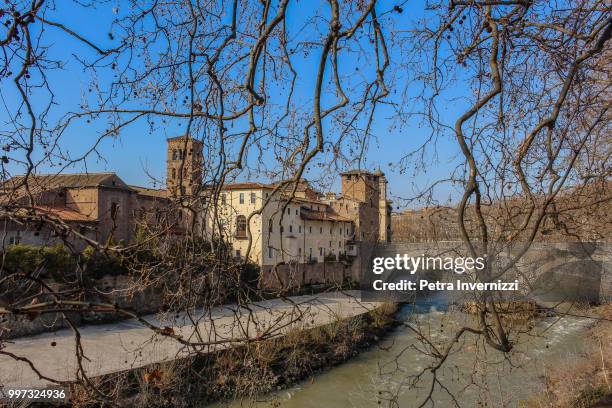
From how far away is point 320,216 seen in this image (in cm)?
2891

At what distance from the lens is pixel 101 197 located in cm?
2119

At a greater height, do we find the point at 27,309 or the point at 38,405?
the point at 27,309

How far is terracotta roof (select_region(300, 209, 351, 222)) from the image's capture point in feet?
90.8

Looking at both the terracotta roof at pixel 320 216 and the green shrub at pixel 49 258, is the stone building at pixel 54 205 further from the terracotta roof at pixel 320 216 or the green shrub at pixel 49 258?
the terracotta roof at pixel 320 216

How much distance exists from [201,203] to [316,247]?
27.1m

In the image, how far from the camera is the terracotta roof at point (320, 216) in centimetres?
2767

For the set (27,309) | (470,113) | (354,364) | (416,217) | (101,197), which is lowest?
(354,364)

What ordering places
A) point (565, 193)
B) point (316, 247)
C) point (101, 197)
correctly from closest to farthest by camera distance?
point (565, 193) → point (101, 197) → point (316, 247)

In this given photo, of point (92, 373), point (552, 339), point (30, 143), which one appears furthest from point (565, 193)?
point (552, 339)

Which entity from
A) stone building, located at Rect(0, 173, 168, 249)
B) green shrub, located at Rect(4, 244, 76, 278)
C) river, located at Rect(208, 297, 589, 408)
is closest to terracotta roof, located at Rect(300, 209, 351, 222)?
river, located at Rect(208, 297, 589, 408)

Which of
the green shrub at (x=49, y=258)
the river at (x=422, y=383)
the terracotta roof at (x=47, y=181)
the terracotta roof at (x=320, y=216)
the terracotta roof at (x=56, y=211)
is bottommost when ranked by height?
the river at (x=422, y=383)

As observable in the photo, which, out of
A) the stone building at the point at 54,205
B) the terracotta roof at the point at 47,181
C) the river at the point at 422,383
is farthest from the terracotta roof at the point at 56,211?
the river at the point at 422,383

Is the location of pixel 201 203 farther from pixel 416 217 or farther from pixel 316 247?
pixel 316 247

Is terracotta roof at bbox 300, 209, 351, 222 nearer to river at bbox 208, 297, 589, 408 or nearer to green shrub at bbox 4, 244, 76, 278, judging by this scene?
river at bbox 208, 297, 589, 408
